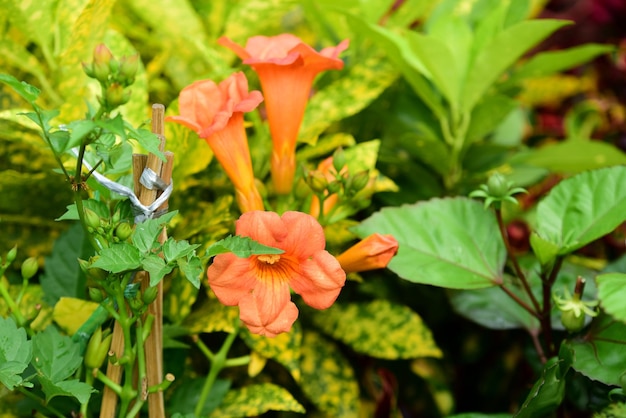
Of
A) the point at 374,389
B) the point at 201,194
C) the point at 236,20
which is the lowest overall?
the point at 374,389

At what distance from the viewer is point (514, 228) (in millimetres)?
854

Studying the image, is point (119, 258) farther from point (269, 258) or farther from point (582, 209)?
point (582, 209)

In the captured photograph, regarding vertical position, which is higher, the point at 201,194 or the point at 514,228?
the point at 201,194

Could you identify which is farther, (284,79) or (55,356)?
(284,79)

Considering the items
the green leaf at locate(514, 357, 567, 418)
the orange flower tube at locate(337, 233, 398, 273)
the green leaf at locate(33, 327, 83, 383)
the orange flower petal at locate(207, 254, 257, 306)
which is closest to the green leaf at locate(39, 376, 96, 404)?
the green leaf at locate(33, 327, 83, 383)

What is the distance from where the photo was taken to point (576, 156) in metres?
0.84

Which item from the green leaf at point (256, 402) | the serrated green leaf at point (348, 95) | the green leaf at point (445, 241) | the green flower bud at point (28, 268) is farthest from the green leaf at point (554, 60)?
the green flower bud at point (28, 268)

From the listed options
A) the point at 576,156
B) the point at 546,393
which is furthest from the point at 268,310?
the point at 576,156

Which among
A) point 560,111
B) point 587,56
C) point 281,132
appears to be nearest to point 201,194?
point 281,132

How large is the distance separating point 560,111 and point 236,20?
76 centimetres

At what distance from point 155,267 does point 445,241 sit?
31 cm

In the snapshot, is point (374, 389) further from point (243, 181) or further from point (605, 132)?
point (605, 132)

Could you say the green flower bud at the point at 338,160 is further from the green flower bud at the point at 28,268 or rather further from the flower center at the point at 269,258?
the green flower bud at the point at 28,268

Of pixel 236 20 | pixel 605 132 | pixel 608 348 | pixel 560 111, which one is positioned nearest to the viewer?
pixel 608 348
